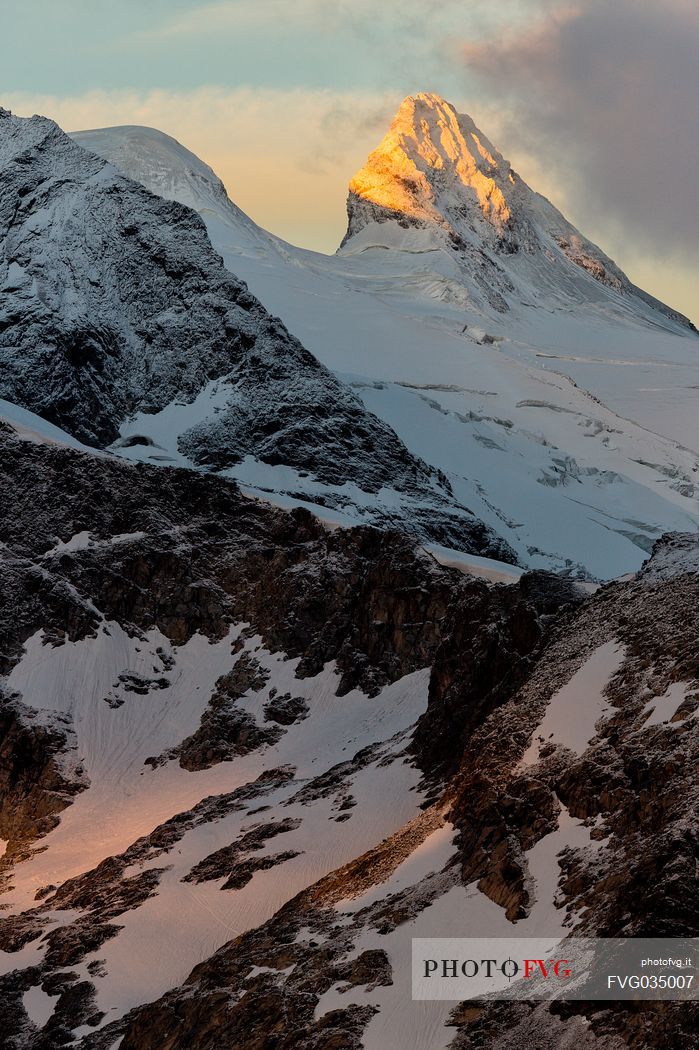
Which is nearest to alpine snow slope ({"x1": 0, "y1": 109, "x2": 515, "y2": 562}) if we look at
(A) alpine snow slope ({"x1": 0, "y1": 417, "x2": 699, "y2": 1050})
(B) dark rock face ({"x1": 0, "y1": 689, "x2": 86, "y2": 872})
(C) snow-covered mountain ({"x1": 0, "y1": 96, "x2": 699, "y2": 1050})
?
(C) snow-covered mountain ({"x1": 0, "y1": 96, "x2": 699, "y2": 1050})

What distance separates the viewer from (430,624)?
12888 centimetres

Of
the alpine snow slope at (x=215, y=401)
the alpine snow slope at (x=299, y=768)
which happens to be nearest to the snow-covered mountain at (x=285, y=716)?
the alpine snow slope at (x=299, y=768)

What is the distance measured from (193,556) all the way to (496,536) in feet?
132

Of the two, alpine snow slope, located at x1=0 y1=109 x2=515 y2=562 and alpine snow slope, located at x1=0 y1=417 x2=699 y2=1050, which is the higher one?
alpine snow slope, located at x1=0 y1=109 x2=515 y2=562

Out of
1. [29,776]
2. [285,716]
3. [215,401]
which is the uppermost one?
[215,401]

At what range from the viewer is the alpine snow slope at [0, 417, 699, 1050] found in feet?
231

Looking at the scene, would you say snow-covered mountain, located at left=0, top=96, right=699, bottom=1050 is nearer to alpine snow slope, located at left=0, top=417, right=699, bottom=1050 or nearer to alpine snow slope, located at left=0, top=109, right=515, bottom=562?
alpine snow slope, located at left=0, top=417, right=699, bottom=1050

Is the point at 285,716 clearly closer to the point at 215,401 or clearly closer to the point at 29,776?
the point at 29,776

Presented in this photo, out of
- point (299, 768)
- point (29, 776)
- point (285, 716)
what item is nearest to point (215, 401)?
point (285, 716)

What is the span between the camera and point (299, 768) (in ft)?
380

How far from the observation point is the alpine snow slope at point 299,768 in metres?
70.5

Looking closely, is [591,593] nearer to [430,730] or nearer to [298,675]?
[430,730]

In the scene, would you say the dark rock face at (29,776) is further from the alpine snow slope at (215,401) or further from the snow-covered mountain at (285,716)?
the alpine snow slope at (215,401)

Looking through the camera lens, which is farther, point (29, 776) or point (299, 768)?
point (29, 776)
